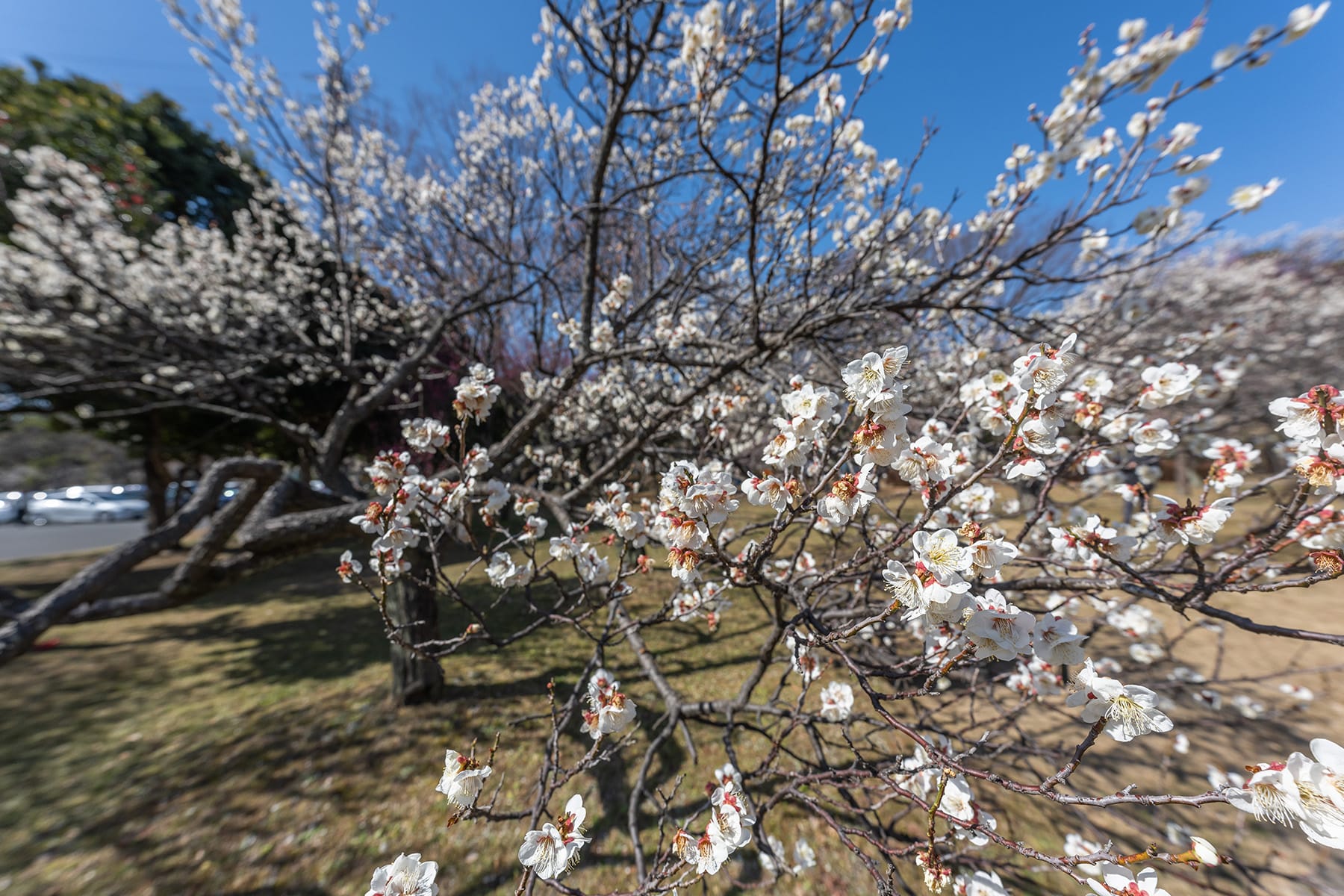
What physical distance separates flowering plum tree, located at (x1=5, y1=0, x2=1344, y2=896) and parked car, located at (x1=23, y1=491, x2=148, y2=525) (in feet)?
62.0

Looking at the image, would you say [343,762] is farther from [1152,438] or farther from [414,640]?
[1152,438]

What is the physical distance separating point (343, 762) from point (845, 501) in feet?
13.8

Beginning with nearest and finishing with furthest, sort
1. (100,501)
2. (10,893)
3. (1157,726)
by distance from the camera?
(1157,726), (10,893), (100,501)

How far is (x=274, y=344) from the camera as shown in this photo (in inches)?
266

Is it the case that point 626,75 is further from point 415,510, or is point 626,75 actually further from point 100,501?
point 100,501

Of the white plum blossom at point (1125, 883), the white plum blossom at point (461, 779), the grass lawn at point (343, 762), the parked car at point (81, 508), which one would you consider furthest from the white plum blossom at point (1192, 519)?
the parked car at point (81, 508)

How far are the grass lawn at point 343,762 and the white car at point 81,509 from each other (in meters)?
19.3

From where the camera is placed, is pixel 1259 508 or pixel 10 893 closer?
pixel 10 893

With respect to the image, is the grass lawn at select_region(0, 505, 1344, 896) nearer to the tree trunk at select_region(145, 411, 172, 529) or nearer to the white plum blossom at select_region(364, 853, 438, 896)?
the white plum blossom at select_region(364, 853, 438, 896)

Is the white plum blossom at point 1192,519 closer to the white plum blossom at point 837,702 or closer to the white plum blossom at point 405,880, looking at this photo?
the white plum blossom at point 837,702

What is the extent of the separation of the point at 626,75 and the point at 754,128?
239cm

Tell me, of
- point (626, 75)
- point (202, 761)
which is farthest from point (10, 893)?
point (626, 75)

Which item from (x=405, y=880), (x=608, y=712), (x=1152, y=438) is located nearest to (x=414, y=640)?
(x=405, y=880)

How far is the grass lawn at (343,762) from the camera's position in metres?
Result: 2.46
